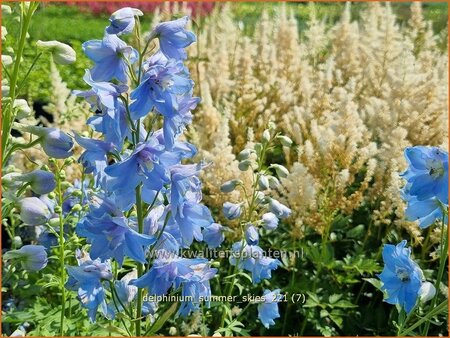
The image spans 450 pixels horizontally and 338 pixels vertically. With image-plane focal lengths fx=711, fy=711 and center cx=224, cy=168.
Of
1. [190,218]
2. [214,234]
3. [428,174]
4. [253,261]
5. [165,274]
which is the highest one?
[428,174]

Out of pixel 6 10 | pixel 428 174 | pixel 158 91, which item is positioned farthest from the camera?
pixel 6 10

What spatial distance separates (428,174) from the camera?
1783 mm

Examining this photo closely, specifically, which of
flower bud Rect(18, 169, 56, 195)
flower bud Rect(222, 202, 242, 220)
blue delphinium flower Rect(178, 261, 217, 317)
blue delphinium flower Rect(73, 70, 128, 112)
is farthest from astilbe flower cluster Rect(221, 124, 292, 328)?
blue delphinium flower Rect(73, 70, 128, 112)

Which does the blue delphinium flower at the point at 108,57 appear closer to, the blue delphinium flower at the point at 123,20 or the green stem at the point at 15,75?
the blue delphinium flower at the point at 123,20

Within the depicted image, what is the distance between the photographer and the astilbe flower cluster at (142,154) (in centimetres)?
168

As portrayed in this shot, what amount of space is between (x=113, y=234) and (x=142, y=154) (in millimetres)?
213

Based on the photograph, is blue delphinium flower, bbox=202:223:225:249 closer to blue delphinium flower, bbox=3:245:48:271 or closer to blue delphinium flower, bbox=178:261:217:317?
blue delphinium flower, bbox=178:261:217:317

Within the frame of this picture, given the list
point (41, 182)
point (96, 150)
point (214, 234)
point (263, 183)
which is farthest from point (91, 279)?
point (263, 183)

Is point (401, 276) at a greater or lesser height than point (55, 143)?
lesser

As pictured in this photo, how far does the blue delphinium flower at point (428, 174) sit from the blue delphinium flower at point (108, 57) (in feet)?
2.51

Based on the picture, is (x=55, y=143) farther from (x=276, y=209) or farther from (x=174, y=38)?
(x=276, y=209)

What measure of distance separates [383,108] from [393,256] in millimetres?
1805

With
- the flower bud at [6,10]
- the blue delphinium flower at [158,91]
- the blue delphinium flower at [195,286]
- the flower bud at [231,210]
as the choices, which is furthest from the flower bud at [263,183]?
the flower bud at [6,10]

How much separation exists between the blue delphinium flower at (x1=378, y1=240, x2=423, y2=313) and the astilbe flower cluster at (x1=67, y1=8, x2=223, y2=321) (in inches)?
21.5
